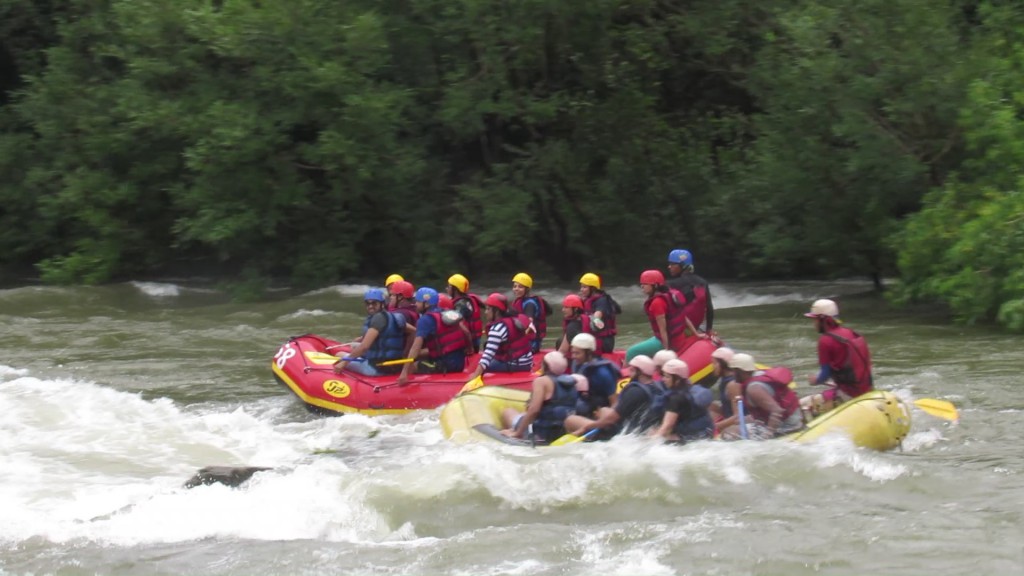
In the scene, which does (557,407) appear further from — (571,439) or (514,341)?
(514,341)

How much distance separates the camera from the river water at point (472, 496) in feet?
24.8

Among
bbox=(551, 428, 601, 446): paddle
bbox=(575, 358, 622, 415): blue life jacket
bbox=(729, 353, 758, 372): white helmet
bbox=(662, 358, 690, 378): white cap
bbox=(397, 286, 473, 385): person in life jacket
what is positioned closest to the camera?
bbox=(662, 358, 690, 378): white cap

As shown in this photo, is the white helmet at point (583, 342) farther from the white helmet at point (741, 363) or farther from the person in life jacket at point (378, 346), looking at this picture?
the person in life jacket at point (378, 346)

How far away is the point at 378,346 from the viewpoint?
1204cm

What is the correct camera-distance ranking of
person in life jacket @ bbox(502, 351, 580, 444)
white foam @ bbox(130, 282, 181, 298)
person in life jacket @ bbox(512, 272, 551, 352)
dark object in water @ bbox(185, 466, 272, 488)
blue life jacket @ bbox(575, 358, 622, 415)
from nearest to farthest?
dark object in water @ bbox(185, 466, 272, 488), person in life jacket @ bbox(502, 351, 580, 444), blue life jacket @ bbox(575, 358, 622, 415), person in life jacket @ bbox(512, 272, 551, 352), white foam @ bbox(130, 282, 181, 298)

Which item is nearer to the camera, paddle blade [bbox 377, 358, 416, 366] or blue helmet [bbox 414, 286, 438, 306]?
paddle blade [bbox 377, 358, 416, 366]

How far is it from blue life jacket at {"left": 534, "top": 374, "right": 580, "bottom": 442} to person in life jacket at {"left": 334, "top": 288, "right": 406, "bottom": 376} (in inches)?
108

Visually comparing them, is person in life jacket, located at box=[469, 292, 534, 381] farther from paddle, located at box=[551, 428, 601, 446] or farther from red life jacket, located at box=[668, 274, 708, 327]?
paddle, located at box=[551, 428, 601, 446]

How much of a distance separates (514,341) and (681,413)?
290 centimetres

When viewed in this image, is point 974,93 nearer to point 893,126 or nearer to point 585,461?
point 893,126

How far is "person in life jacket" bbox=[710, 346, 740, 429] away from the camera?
9258 millimetres

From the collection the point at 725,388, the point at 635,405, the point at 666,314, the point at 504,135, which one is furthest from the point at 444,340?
the point at 504,135

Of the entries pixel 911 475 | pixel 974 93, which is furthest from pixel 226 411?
pixel 974 93

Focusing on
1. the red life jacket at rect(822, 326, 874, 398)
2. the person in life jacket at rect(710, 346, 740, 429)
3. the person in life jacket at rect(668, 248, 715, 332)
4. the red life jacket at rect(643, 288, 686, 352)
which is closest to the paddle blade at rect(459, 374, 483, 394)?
the red life jacket at rect(643, 288, 686, 352)
